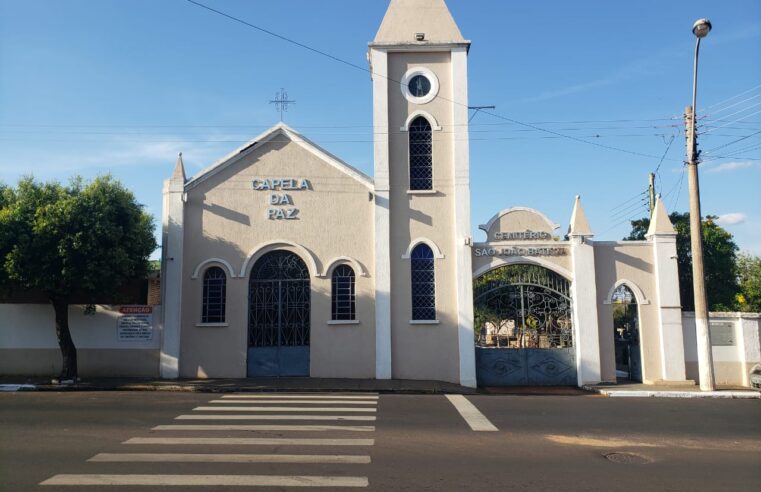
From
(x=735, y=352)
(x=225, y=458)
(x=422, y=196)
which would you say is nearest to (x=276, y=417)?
(x=225, y=458)

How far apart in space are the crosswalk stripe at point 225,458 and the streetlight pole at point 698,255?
11903 millimetres

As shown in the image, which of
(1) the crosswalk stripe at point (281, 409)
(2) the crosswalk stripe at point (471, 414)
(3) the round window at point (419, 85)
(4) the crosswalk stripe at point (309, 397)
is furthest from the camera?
(3) the round window at point (419, 85)

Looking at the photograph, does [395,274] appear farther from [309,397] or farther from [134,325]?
[134,325]

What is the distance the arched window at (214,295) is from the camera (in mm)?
17312

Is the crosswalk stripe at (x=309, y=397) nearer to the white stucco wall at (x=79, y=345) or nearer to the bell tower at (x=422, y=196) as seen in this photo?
the bell tower at (x=422, y=196)

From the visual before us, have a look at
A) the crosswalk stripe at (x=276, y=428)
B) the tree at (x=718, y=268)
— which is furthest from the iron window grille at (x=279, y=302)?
the tree at (x=718, y=268)

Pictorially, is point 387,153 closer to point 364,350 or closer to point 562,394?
point 364,350

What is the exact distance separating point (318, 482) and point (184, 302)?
12.0 meters

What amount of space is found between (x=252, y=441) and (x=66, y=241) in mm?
9525

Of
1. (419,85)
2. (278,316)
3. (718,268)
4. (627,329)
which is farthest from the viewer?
(718,268)

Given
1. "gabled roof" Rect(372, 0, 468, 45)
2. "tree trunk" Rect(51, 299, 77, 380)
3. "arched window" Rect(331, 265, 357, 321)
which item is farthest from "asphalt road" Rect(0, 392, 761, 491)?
"gabled roof" Rect(372, 0, 468, 45)

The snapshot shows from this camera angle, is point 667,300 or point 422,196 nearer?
point 667,300

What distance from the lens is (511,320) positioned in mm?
17328

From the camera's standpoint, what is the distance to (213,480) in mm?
6512
